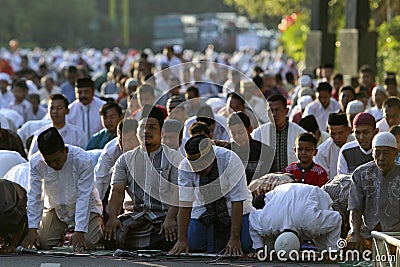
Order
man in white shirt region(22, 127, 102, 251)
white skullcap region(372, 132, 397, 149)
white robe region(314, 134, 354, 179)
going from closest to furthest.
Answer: white skullcap region(372, 132, 397, 149), man in white shirt region(22, 127, 102, 251), white robe region(314, 134, 354, 179)

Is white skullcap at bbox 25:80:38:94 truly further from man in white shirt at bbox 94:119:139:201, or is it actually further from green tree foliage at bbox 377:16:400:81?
man in white shirt at bbox 94:119:139:201

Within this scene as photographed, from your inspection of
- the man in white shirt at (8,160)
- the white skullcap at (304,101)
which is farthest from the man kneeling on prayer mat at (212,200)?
the white skullcap at (304,101)

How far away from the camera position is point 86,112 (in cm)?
1759

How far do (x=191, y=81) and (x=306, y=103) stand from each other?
22.2ft

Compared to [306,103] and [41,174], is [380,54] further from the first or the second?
[41,174]

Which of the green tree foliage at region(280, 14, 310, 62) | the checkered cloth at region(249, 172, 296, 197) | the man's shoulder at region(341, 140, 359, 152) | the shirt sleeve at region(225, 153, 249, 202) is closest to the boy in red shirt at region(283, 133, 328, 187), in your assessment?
the checkered cloth at region(249, 172, 296, 197)

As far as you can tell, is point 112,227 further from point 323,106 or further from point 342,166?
point 323,106

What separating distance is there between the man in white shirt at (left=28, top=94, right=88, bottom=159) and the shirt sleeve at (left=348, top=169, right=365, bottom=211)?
15.7 feet

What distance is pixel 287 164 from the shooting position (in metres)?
14.5

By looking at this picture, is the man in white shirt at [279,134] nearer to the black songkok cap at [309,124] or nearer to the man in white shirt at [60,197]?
the black songkok cap at [309,124]

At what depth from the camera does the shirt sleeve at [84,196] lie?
12.5 m

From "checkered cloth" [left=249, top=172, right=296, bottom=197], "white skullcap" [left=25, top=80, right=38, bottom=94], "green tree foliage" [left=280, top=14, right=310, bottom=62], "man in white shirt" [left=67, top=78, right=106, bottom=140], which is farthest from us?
"green tree foliage" [left=280, top=14, right=310, bottom=62]

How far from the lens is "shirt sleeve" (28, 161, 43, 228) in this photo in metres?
12.5

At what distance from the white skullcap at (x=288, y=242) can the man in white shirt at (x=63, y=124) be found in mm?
4396
